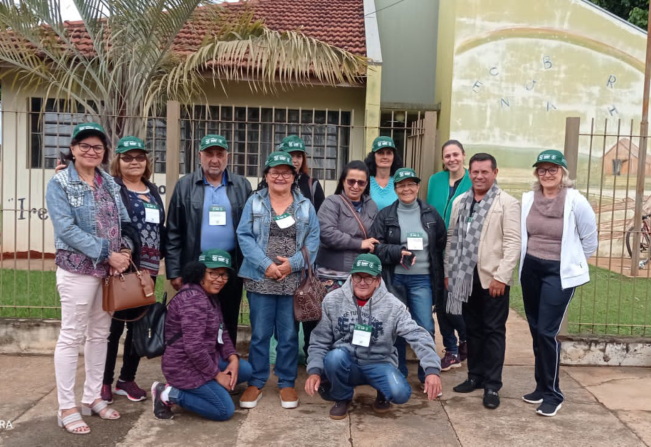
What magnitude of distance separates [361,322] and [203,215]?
1.43 metres

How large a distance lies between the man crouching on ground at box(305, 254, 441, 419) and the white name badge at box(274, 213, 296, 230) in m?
0.58

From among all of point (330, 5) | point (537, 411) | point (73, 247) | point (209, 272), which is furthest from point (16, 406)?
point (330, 5)

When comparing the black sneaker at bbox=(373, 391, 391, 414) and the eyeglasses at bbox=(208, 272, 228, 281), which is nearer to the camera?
the eyeglasses at bbox=(208, 272, 228, 281)

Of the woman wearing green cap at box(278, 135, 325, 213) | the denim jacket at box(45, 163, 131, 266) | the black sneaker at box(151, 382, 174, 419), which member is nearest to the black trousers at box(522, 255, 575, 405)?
the woman wearing green cap at box(278, 135, 325, 213)

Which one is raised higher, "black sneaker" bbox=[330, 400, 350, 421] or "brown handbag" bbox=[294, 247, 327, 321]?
"brown handbag" bbox=[294, 247, 327, 321]

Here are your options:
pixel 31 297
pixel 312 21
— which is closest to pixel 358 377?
pixel 31 297

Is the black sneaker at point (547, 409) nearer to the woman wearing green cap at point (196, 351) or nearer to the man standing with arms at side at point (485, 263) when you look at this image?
the man standing with arms at side at point (485, 263)

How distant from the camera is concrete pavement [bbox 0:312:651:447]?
12.7 feet

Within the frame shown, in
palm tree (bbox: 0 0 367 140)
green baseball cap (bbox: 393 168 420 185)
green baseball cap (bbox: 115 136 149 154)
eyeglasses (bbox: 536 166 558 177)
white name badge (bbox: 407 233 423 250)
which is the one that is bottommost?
white name badge (bbox: 407 233 423 250)

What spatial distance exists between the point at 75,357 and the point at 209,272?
40.6 inches

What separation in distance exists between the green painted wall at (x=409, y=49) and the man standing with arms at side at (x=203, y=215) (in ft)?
32.5

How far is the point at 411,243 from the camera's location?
4609 millimetres

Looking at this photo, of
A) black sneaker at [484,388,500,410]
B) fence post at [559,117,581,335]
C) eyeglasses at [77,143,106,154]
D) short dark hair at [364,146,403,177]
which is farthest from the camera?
fence post at [559,117,581,335]

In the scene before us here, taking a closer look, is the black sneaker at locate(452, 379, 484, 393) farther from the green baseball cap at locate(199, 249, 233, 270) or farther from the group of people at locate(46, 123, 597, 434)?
the green baseball cap at locate(199, 249, 233, 270)
